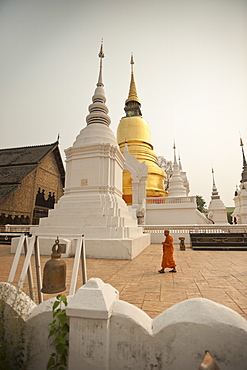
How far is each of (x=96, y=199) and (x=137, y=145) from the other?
512 inches

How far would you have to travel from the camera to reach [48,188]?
19.8m

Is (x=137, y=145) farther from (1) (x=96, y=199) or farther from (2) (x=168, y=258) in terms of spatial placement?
(2) (x=168, y=258)

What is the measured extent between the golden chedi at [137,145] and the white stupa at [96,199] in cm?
808

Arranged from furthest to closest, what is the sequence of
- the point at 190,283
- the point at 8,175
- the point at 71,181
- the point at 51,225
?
the point at 8,175
the point at 71,181
the point at 51,225
the point at 190,283

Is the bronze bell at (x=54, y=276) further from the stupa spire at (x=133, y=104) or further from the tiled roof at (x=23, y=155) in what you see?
the stupa spire at (x=133, y=104)

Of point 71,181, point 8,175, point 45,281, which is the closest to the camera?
point 45,281

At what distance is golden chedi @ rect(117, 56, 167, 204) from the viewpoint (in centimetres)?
1803

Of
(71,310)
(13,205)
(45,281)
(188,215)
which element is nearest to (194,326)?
(71,310)

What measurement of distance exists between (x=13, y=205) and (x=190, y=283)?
1531 cm

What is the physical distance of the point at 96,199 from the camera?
8.10 m

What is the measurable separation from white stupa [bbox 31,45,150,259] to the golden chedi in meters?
8.08

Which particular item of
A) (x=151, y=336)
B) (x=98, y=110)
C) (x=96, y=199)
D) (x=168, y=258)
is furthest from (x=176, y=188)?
(x=151, y=336)

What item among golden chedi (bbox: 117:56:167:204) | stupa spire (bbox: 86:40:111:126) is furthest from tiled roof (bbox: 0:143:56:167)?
stupa spire (bbox: 86:40:111:126)

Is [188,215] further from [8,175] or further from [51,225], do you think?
[8,175]
